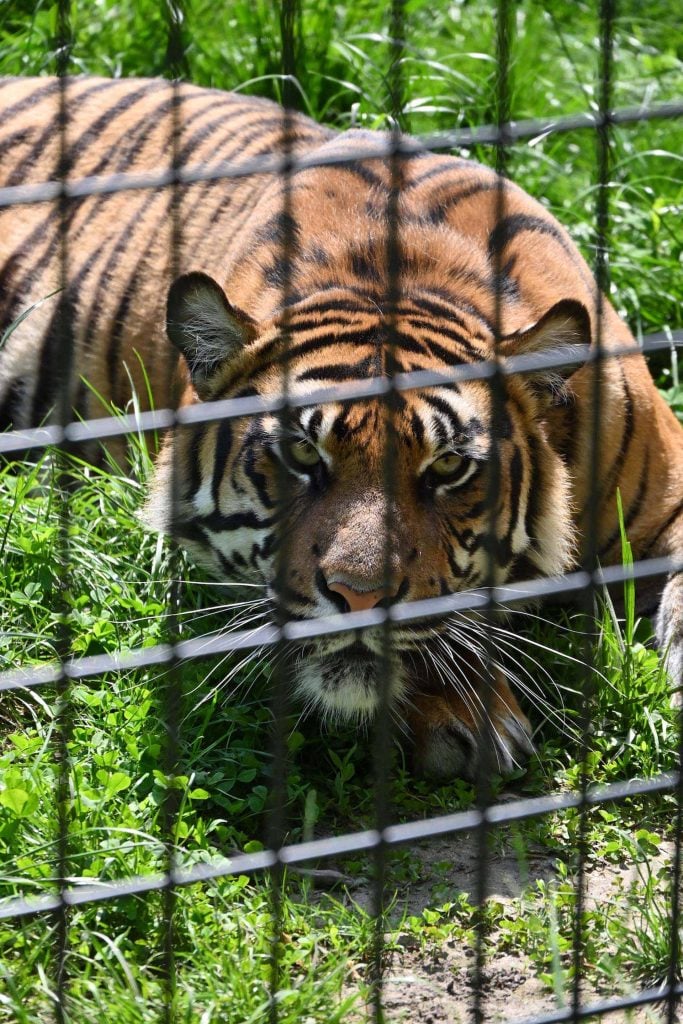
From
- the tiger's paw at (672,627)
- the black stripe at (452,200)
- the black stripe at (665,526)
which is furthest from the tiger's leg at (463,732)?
the black stripe at (452,200)

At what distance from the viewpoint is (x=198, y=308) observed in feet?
9.89

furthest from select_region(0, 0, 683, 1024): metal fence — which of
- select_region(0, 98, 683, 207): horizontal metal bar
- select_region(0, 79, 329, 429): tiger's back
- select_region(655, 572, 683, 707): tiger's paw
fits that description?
select_region(0, 79, 329, 429): tiger's back

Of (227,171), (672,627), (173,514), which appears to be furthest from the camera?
(672,627)

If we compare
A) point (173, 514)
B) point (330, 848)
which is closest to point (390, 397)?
point (173, 514)

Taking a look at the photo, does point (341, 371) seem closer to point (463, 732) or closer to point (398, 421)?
point (398, 421)

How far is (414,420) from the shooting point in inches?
115

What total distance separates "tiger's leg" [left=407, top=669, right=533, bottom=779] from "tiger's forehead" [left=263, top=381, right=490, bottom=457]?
0.50m

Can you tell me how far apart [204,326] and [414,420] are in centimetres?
47

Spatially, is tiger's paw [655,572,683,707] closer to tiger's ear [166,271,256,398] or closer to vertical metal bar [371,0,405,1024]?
tiger's ear [166,271,256,398]

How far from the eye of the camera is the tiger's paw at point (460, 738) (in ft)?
10.1

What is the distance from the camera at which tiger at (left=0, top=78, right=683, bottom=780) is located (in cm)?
287

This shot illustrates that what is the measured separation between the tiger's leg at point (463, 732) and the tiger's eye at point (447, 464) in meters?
0.43

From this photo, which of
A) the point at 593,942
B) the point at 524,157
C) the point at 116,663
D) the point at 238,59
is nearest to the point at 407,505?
the point at 593,942

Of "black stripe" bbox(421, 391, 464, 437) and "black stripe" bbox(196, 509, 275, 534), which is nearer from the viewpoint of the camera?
"black stripe" bbox(421, 391, 464, 437)
